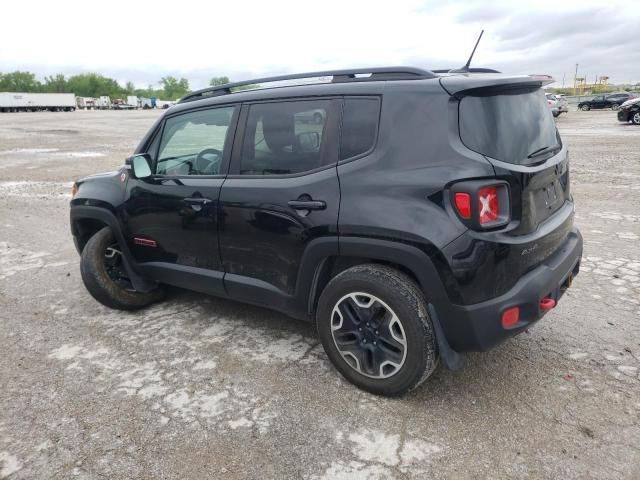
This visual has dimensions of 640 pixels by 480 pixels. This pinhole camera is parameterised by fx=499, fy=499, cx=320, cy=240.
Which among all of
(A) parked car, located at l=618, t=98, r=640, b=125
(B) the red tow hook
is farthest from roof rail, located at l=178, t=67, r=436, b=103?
(A) parked car, located at l=618, t=98, r=640, b=125

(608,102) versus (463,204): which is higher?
(463,204)

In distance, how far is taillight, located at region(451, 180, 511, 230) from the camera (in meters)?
2.49

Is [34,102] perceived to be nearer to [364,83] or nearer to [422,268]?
[364,83]

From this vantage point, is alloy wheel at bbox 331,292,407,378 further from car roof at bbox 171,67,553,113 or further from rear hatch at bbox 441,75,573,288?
car roof at bbox 171,67,553,113

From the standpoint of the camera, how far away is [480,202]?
2488 mm

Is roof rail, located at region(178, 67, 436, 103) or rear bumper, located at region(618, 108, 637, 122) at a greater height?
roof rail, located at region(178, 67, 436, 103)

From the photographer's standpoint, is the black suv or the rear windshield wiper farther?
the rear windshield wiper

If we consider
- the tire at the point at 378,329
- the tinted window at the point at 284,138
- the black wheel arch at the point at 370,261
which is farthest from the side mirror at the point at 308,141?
the tire at the point at 378,329

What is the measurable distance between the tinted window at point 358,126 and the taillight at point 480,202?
0.62m

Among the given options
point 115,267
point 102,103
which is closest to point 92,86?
point 102,103

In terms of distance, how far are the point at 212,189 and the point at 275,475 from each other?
193 cm

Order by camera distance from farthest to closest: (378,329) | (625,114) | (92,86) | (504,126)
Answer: (92,86) < (625,114) < (378,329) < (504,126)

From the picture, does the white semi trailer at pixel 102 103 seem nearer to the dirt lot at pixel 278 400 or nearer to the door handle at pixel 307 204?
the dirt lot at pixel 278 400

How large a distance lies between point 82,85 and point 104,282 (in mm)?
165341
